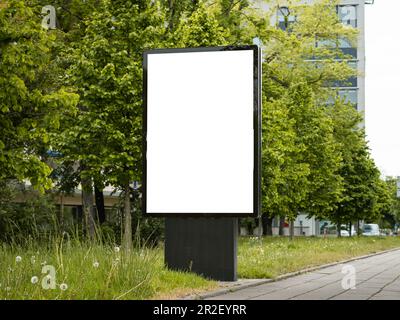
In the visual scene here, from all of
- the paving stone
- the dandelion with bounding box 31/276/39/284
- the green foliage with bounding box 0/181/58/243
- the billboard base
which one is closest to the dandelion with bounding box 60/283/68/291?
the dandelion with bounding box 31/276/39/284

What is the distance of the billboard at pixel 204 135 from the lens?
41.3 ft

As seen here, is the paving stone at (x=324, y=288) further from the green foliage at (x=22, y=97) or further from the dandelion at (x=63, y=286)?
the green foliage at (x=22, y=97)

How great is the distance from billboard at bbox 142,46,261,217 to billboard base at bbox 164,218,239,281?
4.90 ft

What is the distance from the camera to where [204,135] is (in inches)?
503

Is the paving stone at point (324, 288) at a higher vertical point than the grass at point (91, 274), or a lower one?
lower

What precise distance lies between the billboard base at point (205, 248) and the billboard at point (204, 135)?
1.49 m

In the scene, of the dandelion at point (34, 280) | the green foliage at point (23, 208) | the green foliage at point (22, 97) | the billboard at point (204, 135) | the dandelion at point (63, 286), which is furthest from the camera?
the green foliage at point (23, 208)

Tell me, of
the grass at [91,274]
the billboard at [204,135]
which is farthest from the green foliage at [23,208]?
the grass at [91,274]

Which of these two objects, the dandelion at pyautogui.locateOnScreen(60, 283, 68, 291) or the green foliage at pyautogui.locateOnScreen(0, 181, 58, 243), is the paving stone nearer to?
the dandelion at pyautogui.locateOnScreen(60, 283, 68, 291)

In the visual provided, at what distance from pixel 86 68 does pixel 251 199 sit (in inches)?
370

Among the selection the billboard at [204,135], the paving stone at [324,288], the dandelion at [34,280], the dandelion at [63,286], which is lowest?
the paving stone at [324,288]

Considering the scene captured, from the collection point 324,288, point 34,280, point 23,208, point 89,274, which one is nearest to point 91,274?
point 89,274

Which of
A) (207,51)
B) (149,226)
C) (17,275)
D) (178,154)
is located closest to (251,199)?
(178,154)
